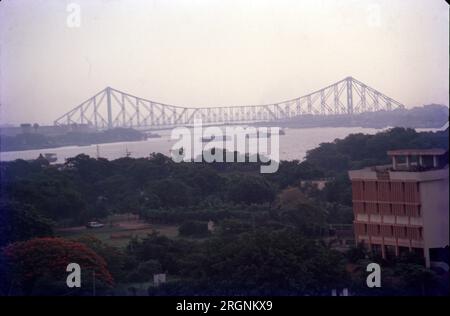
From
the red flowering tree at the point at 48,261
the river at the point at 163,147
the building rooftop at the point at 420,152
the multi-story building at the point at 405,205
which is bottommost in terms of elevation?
the red flowering tree at the point at 48,261

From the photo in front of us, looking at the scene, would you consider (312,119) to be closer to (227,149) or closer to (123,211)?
(227,149)

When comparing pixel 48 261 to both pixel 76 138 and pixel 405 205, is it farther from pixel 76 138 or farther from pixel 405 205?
pixel 405 205

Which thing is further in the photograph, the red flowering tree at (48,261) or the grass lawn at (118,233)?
the grass lawn at (118,233)

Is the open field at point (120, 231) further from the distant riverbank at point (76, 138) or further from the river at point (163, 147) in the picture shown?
the distant riverbank at point (76, 138)
